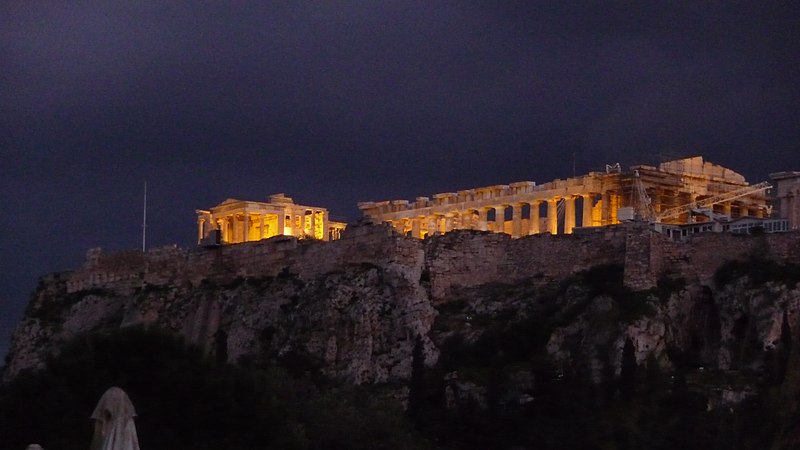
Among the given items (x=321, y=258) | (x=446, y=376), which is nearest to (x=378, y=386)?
(x=446, y=376)

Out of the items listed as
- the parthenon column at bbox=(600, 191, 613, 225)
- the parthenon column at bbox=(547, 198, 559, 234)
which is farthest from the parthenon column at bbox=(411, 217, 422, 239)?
the parthenon column at bbox=(600, 191, 613, 225)

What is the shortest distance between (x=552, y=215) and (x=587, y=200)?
229 cm

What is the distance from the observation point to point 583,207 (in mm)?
88625

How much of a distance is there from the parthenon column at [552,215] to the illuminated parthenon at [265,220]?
1566 centimetres

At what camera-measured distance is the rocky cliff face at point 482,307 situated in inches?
2650

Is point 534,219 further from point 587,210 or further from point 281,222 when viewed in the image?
point 281,222

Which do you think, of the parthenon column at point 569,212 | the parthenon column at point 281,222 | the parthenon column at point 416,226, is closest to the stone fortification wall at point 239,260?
the parthenon column at point 281,222

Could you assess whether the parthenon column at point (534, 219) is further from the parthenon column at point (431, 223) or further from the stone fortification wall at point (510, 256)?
the stone fortification wall at point (510, 256)

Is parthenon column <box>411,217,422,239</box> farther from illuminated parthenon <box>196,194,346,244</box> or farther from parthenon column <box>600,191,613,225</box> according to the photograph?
parthenon column <box>600,191,613,225</box>

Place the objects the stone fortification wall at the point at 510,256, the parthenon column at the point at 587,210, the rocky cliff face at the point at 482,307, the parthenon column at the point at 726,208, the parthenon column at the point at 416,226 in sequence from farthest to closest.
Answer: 1. the parthenon column at the point at 416,226
2. the parthenon column at the point at 726,208
3. the parthenon column at the point at 587,210
4. the stone fortification wall at the point at 510,256
5. the rocky cliff face at the point at 482,307

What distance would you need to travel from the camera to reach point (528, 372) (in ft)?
223

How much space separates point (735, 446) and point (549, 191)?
30354 millimetres

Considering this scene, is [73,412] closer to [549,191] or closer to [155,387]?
[155,387]

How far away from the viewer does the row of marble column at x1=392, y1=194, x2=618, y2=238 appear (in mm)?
86688
